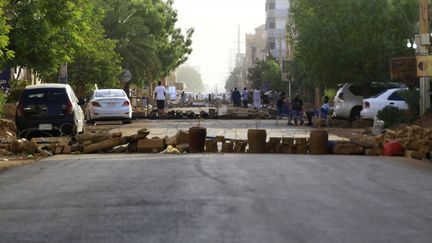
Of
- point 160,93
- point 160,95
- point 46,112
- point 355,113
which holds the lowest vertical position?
point 355,113

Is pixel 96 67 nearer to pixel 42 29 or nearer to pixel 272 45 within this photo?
pixel 42 29

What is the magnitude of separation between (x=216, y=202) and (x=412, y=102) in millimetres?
20024

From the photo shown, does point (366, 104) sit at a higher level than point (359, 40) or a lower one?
lower

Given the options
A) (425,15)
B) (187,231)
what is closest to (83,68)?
(425,15)

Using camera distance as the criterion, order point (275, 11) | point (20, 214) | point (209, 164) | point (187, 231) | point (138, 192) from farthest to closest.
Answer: point (275, 11) < point (209, 164) < point (138, 192) < point (20, 214) < point (187, 231)

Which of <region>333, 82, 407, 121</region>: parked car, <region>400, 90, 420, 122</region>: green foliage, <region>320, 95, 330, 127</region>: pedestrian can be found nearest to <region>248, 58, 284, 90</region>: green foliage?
<region>333, 82, 407, 121</region>: parked car

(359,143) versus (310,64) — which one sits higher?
(310,64)

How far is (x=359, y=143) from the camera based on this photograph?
18.4m

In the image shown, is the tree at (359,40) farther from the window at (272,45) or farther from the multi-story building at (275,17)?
the multi-story building at (275,17)

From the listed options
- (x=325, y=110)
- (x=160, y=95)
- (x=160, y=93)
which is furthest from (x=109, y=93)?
(x=325, y=110)

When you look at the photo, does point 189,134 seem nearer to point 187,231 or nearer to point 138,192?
point 138,192

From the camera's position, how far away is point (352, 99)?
33.2 m

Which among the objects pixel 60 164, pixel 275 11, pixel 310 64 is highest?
pixel 275 11

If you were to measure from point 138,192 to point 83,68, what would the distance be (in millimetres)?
34415
